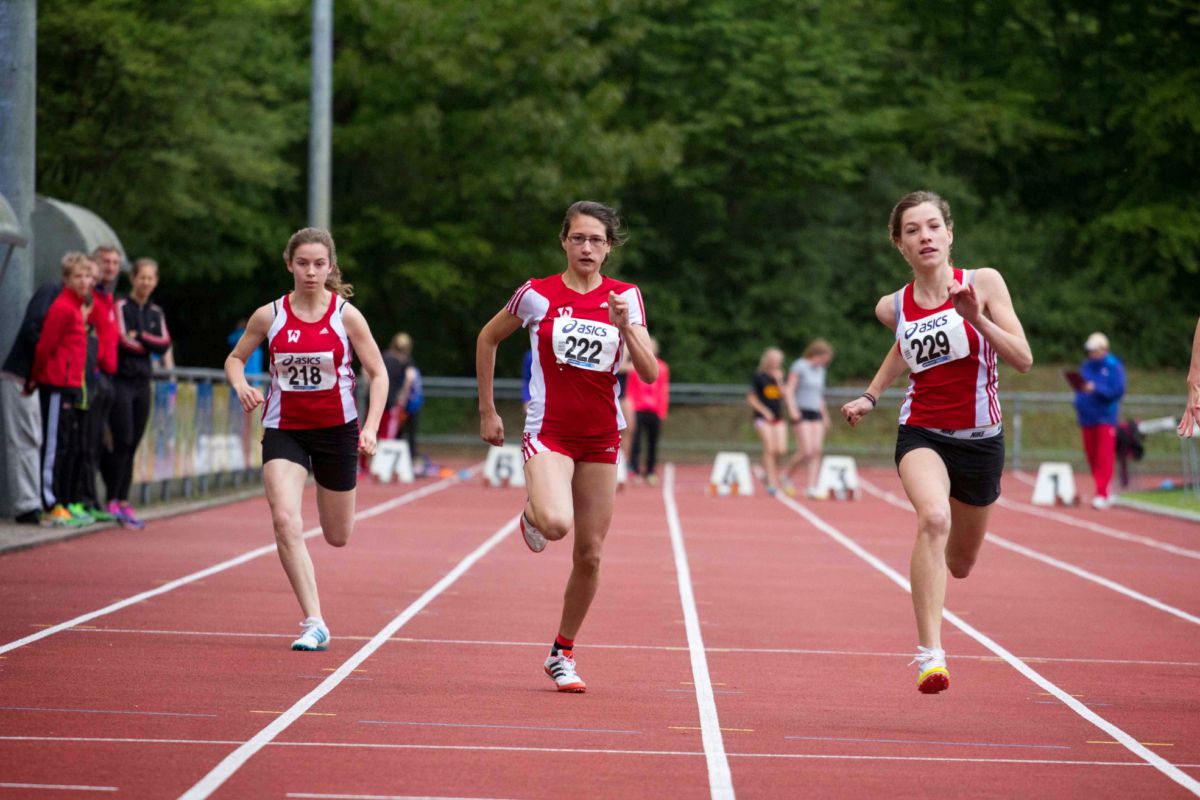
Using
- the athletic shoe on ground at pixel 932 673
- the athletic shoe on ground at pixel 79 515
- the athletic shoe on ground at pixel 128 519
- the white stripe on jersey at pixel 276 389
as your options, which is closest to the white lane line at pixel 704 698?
the athletic shoe on ground at pixel 932 673

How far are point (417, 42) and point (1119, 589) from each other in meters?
26.2

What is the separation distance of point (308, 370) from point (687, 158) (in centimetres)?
3589

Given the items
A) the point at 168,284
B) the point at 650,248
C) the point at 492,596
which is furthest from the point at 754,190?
the point at 492,596

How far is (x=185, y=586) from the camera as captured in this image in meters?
12.2

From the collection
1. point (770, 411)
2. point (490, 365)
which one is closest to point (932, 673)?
point (490, 365)

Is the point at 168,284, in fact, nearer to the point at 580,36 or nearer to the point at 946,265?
the point at 580,36

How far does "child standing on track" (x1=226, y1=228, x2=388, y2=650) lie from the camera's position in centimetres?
930

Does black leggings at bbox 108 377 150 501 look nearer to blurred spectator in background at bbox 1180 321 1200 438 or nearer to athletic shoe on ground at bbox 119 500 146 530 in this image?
athletic shoe on ground at bbox 119 500 146 530

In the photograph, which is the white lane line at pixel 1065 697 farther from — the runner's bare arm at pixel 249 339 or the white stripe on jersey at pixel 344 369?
the runner's bare arm at pixel 249 339

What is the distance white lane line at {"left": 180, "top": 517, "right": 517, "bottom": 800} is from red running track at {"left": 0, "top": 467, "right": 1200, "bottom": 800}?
1.2 inches

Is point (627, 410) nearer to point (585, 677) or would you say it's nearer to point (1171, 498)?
point (1171, 498)

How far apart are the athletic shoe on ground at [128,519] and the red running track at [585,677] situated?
48 cm

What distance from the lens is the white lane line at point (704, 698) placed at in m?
6.37

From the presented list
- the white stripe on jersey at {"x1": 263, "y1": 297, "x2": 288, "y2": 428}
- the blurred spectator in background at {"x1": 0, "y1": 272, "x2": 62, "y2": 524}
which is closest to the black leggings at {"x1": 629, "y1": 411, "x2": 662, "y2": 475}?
the blurred spectator in background at {"x1": 0, "y1": 272, "x2": 62, "y2": 524}
